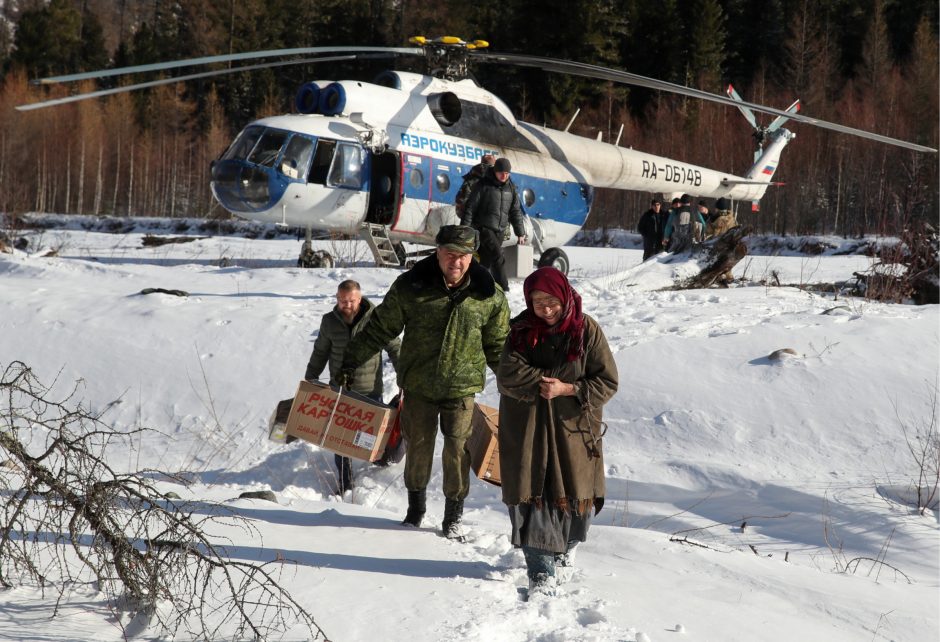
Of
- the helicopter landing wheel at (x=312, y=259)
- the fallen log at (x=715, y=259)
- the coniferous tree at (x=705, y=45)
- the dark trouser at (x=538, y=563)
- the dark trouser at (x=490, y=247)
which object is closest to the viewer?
the dark trouser at (x=538, y=563)

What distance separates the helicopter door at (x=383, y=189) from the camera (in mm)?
11906

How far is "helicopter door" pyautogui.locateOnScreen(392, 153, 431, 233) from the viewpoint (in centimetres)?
1178

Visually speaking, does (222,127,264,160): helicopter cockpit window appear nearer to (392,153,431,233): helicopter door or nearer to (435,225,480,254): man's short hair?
(392,153,431,233): helicopter door

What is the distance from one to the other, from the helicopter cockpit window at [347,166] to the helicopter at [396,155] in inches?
0.5

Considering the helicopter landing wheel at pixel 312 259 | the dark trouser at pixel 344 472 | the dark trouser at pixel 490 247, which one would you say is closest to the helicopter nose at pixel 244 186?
the helicopter landing wheel at pixel 312 259

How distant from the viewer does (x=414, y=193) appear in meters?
11.9

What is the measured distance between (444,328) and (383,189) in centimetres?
783

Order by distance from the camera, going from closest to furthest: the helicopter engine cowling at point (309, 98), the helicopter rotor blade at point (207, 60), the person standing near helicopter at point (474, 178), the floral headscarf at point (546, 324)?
1. the floral headscarf at point (546, 324)
2. the helicopter rotor blade at point (207, 60)
3. the person standing near helicopter at point (474, 178)
4. the helicopter engine cowling at point (309, 98)

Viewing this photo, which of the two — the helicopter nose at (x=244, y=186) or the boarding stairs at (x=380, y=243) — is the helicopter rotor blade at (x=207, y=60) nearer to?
the helicopter nose at (x=244, y=186)

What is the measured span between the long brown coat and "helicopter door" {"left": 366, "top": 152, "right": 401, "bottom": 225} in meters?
8.46

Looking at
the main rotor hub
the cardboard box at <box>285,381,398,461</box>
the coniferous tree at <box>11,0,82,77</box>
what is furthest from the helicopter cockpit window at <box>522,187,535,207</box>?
the coniferous tree at <box>11,0,82,77</box>

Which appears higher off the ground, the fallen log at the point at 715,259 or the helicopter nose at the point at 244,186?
the helicopter nose at the point at 244,186

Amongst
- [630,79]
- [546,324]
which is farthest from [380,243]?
[546,324]

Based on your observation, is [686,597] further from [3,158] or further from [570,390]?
[3,158]
